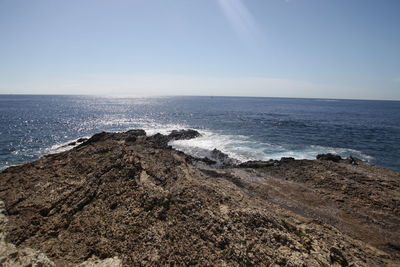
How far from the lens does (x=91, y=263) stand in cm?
716

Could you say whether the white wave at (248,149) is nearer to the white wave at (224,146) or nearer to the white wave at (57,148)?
the white wave at (224,146)

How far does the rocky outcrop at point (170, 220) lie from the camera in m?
7.44

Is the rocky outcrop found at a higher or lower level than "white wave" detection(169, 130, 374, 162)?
higher

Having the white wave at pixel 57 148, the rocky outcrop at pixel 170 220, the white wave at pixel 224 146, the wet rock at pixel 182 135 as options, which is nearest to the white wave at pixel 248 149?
the white wave at pixel 224 146

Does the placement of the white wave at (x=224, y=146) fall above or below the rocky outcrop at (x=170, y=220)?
below

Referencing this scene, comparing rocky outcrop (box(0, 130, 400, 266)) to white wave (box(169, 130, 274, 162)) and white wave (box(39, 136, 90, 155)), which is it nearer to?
white wave (box(169, 130, 274, 162))

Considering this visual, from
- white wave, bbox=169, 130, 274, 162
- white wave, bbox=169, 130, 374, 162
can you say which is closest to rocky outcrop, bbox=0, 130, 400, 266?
white wave, bbox=169, 130, 374, 162

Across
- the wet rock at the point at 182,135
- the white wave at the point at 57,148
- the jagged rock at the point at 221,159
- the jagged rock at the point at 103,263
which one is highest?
the jagged rock at the point at 103,263

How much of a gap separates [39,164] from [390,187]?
28.8 metres

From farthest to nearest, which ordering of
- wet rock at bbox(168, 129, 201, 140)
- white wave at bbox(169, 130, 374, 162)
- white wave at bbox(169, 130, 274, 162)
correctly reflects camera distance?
wet rock at bbox(168, 129, 201, 140)
white wave at bbox(169, 130, 274, 162)
white wave at bbox(169, 130, 374, 162)

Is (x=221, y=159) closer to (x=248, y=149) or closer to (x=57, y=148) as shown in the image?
(x=248, y=149)

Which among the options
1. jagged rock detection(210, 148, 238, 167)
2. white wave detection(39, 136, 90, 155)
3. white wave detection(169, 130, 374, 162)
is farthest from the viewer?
white wave detection(39, 136, 90, 155)

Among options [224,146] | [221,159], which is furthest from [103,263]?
[224,146]

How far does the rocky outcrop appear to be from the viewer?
24.4 feet
